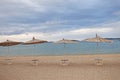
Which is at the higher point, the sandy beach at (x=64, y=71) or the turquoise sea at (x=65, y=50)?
the sandy beach at (x=64, y=71)

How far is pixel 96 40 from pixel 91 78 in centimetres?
767

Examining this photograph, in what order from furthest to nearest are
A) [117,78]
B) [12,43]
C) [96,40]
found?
[12,43]
[96,40]
[117,78]

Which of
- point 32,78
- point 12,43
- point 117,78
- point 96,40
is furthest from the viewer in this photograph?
point 12,43

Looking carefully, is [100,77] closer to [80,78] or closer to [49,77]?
[80,78]

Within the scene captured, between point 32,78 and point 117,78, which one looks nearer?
point 117,78

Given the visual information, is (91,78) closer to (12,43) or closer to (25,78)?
(25,78)

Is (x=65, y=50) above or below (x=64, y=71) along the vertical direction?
below

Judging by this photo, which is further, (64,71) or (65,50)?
(65,50)

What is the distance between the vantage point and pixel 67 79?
11820 mm

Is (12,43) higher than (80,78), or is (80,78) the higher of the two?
(12,43)

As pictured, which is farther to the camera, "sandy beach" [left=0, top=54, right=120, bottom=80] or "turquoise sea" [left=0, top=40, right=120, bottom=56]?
"turquoise sea" [left=0, top=40, right=120, bottom=56]

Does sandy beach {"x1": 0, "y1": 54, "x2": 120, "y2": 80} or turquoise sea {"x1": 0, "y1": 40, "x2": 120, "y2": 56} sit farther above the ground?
sandy beach {"x1": 0, "y1": 54, "x2": 120, "y2": 80}

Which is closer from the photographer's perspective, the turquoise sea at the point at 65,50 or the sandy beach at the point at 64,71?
the sandy beach at the point at 64,71

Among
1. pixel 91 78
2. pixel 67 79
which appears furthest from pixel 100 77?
pixel 67 79
